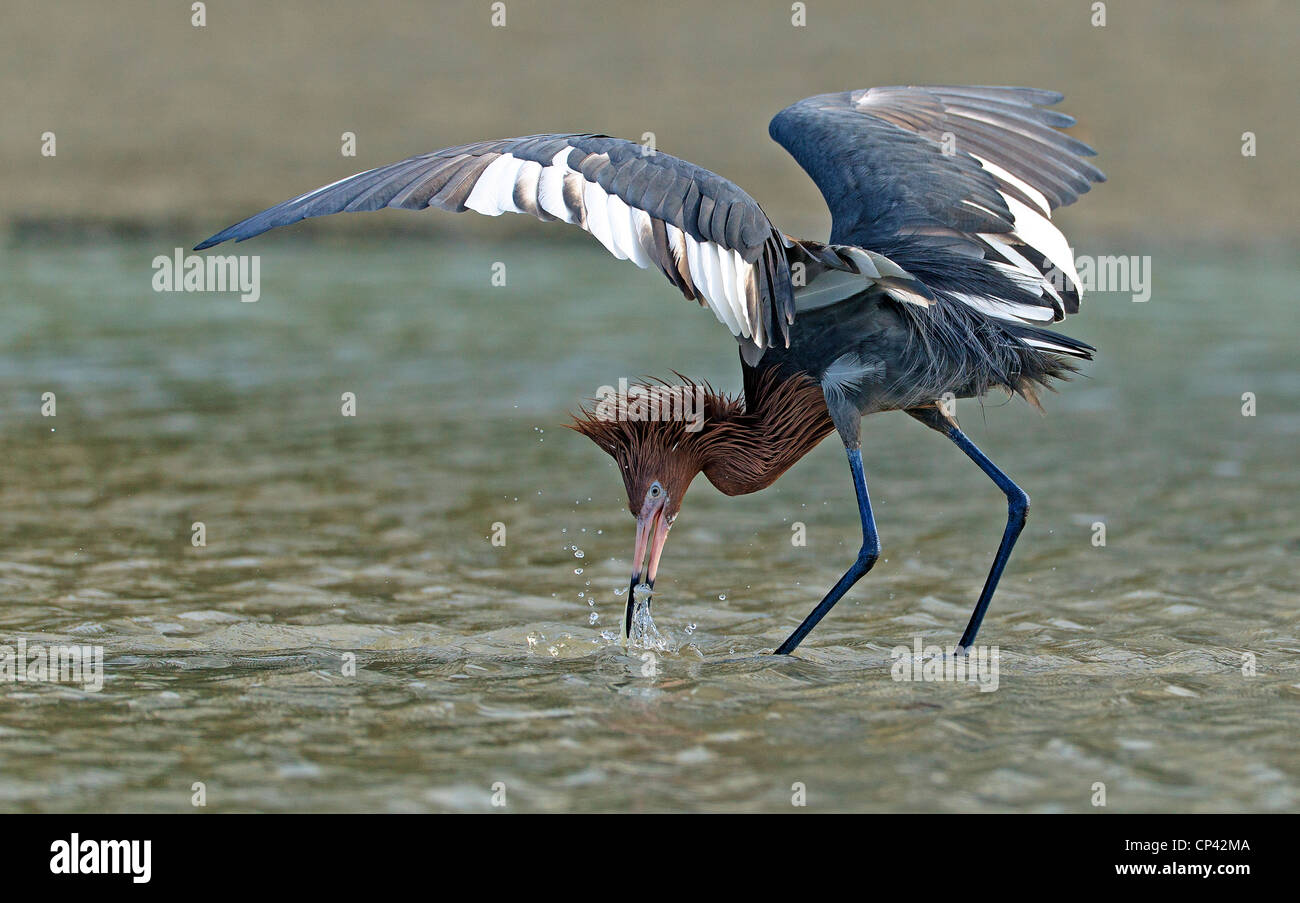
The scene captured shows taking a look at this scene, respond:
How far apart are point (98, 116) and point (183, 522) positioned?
16321mm

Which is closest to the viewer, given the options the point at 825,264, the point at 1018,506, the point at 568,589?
the point at 825,264

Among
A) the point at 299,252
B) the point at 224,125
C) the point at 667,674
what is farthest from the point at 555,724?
the point at 224,125

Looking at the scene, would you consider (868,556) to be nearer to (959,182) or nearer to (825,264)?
(825,264)

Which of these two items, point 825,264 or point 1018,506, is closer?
→ point 825,264

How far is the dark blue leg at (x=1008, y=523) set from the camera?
7.13 m

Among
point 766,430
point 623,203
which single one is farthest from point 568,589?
point 623,203

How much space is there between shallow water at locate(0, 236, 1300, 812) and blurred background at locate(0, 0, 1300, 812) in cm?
3

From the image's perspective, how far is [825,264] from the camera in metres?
6.26

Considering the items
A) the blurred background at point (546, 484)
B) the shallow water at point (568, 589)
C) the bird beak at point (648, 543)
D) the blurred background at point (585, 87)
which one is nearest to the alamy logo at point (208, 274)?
the blurred background at point (546, 484)

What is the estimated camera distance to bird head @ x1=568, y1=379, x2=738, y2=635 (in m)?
6.93

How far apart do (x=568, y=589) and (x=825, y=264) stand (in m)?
2.75
